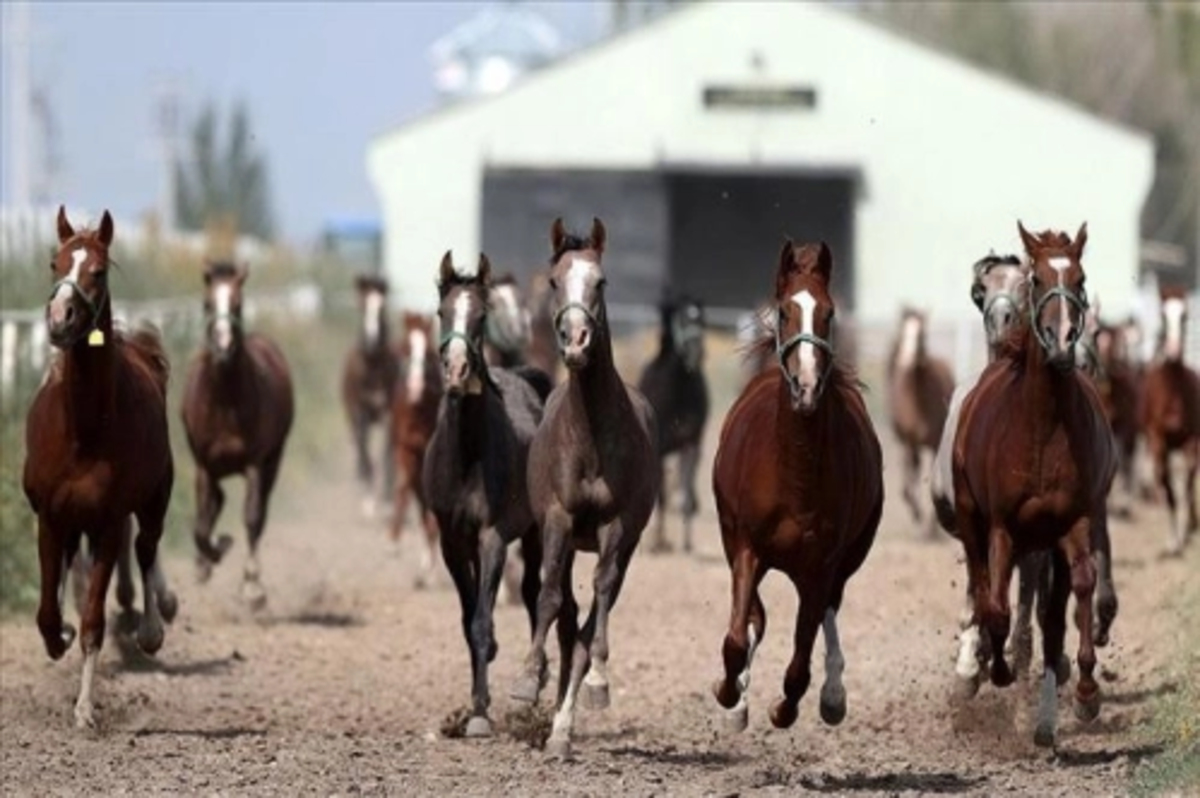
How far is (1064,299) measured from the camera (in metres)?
13.7

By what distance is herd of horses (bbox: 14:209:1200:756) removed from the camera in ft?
44.6

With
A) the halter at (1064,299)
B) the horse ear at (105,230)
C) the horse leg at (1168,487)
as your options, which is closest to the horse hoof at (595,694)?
the halter at (1064,299)

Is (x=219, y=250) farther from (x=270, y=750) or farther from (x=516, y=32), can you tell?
(x=516, y=32)

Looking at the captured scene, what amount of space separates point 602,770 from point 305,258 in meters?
47.2

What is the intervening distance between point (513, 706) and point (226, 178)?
86.2 meters

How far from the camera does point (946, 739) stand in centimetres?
1522

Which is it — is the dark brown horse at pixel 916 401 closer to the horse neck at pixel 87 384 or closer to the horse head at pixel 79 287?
the horse neck at pixel 87 384

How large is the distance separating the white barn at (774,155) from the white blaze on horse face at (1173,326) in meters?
28.2

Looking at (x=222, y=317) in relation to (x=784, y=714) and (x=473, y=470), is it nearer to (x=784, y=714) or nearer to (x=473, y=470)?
(x=473, y=470)

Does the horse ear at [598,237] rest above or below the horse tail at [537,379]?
above

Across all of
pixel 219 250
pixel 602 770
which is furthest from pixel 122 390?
pixel 219 250

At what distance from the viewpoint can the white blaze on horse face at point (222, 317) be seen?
21906 millimetres

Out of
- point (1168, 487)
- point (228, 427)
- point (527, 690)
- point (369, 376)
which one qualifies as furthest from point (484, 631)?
point (369, 376)

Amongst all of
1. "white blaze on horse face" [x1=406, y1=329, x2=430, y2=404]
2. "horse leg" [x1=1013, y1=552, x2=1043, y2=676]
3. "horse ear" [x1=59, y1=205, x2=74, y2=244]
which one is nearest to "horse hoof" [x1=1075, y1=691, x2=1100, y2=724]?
"horse leg" [x1=1013, y1=552, x2=1043, y2=676]
